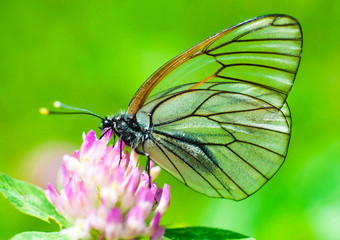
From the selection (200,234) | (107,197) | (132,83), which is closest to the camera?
(107,197)


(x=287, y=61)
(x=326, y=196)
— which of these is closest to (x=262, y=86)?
(x=287, y=61)

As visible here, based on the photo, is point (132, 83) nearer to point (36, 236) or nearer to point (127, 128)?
point (127, 128)

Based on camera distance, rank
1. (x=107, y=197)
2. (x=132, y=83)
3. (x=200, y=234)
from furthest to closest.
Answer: (x=132, y=83) < (x=200, y=234) < (x=107, y=197)

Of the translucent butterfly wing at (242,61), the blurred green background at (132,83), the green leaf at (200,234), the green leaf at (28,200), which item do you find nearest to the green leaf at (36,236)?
the green leaf at (28,200)

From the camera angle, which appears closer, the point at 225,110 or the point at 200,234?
the point at 200,234

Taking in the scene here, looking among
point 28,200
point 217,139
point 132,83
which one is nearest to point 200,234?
point 217,139

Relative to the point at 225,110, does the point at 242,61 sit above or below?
above

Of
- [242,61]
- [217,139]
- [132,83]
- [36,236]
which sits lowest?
[36,236]
